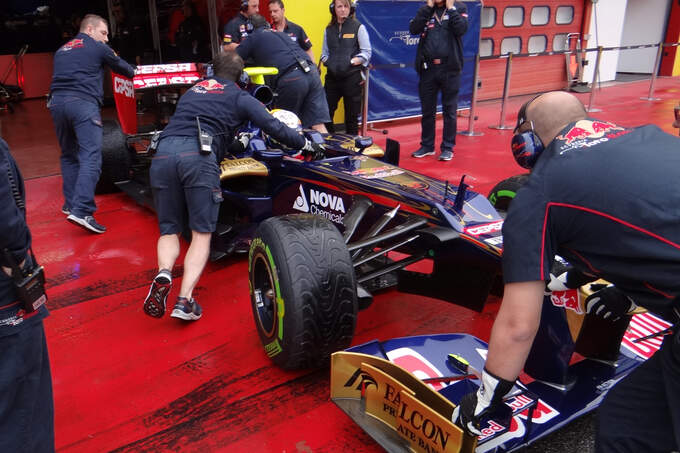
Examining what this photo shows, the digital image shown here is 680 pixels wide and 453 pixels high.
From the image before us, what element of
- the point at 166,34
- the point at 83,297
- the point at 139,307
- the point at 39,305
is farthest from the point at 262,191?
the point at 166,34

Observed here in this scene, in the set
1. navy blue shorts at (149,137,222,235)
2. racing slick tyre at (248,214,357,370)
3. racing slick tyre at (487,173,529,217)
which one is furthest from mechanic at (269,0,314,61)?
racing slick tyre at (248,214,357,370)

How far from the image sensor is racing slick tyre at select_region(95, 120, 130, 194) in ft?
19.6

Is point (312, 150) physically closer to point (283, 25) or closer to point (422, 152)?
point (283, 25)

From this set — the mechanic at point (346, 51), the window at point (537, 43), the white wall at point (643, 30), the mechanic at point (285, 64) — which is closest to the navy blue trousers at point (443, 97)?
the mechanic at point (346, 51)

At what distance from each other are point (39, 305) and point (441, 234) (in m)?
1.84

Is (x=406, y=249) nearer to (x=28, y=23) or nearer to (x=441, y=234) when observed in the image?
(x=441, y=234)

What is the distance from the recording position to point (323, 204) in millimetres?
3695

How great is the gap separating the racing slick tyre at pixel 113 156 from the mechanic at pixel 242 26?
1717 mm

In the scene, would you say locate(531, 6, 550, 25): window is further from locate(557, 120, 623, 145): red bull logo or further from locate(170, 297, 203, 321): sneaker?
locate(557, 120, 623, 145): red bull logo

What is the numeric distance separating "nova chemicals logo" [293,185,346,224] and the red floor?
27.8 inches

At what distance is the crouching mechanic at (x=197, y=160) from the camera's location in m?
3.52

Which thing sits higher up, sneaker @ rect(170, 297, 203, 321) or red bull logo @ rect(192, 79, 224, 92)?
red bull logo @ rect(192, 79, 224, 92)

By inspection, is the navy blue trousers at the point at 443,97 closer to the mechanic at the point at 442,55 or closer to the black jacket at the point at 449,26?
the mechanic at the point at 442,55

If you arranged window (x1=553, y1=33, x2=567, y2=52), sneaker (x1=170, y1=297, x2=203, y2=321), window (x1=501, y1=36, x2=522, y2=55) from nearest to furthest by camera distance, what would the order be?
1. sneaker (x1=170, y1=297, x2=203, y2=321)
2. window (x1=501, y1=36, x2=522, y2=55)
3. window (x1=553, y1=33, x2=567, y2=52)
